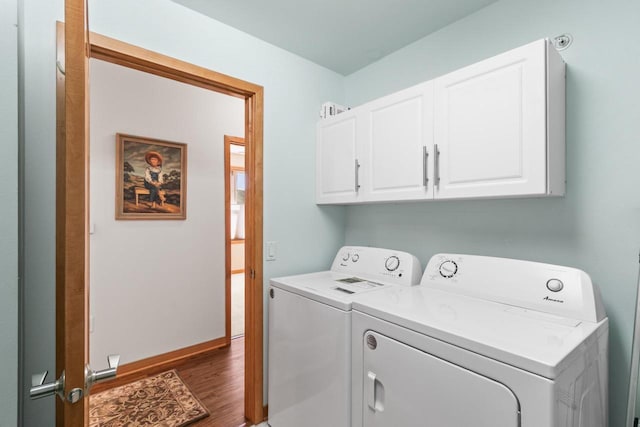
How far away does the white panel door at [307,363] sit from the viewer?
1388mm

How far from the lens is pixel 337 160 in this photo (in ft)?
6.81

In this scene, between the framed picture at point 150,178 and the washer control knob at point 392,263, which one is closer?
the washer control knob at point 392,263

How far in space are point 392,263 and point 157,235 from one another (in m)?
2.06

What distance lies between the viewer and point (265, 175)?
1988mm

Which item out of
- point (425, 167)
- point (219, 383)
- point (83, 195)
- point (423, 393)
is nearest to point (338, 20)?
point (425, 167)

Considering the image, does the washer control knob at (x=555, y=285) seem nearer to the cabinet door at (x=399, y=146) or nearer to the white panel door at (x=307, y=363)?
the cabinet door at (x=399, y=146)

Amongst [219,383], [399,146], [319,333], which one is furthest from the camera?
[219,383]

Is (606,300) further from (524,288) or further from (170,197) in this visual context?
(170,197)

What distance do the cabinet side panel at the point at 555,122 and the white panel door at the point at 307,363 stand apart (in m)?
1.06

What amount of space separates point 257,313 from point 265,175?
2.98 feet

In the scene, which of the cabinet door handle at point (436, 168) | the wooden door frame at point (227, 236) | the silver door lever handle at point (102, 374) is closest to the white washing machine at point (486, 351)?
the cabinet door handle at point (436, 168)

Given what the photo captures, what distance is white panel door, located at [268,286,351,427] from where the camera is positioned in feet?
4.55

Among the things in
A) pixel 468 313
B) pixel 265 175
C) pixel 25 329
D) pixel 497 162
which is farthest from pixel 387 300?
pixel 25 329

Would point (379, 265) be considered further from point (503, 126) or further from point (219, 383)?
point (219, 383)
